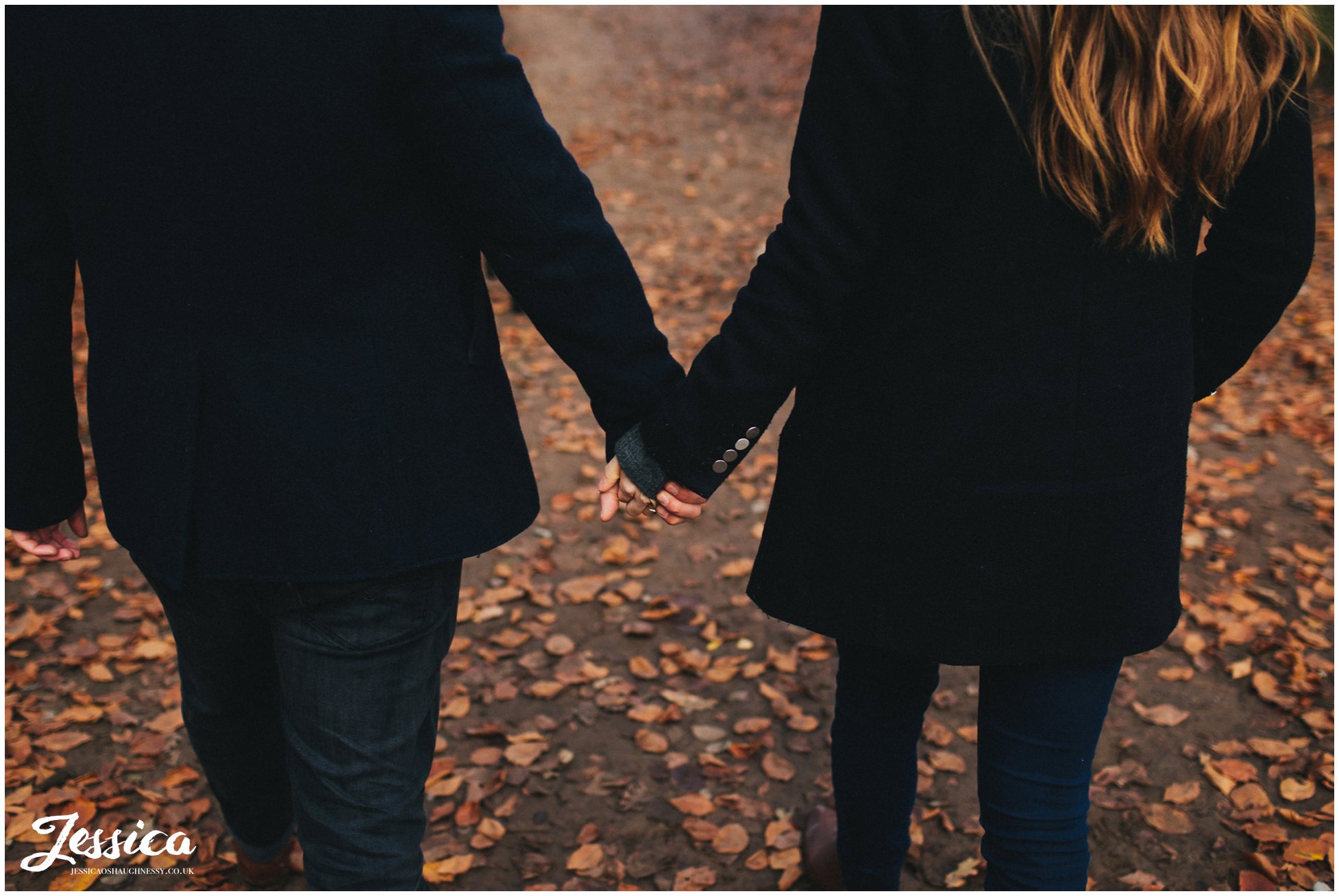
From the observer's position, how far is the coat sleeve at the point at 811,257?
58.2 inches

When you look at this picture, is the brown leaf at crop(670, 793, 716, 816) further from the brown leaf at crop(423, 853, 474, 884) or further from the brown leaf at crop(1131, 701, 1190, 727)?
the brown leaf at crop(1131, 701, 1190, 727)

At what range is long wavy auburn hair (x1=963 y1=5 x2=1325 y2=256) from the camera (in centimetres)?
139

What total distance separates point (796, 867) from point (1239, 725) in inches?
58.1

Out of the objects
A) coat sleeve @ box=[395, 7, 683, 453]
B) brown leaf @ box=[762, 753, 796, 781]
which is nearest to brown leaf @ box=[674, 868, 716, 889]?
brown leaf @ box=[762, 753, 796, 781]

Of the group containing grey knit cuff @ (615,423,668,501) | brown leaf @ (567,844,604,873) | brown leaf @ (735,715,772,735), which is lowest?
brown leaf @ (567,844,604,873)

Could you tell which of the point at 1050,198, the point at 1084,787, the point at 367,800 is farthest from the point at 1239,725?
the point at 367,800

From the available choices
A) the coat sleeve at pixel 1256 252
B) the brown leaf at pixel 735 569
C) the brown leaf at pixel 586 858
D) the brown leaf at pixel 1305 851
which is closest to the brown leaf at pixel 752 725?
the brown leaf at pixel 586 858

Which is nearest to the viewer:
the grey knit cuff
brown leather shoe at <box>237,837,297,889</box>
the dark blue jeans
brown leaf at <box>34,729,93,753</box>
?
the dark blue jeans

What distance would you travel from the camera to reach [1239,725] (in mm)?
3133

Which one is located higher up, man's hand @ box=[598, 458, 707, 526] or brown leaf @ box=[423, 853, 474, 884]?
man's hand @ box=[598, 458, 707, 526]

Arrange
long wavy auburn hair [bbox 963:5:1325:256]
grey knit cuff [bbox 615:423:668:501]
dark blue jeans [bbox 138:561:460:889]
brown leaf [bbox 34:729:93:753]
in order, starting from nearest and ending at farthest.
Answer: long wavy auburn hair [bbox 963:5:1325:256]
dark blue jeans [bbox 138:561:460:889]
grey knit cuff [bbox 615:423:668:501]
brown leaf [bbox 34:729:93:753]

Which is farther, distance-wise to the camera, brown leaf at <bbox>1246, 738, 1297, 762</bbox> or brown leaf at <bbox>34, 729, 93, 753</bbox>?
brown leaf at <bbox>34, 729, 93, 753</bbox>

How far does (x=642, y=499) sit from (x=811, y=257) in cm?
56

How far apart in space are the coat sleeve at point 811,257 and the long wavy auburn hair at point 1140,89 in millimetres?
151
